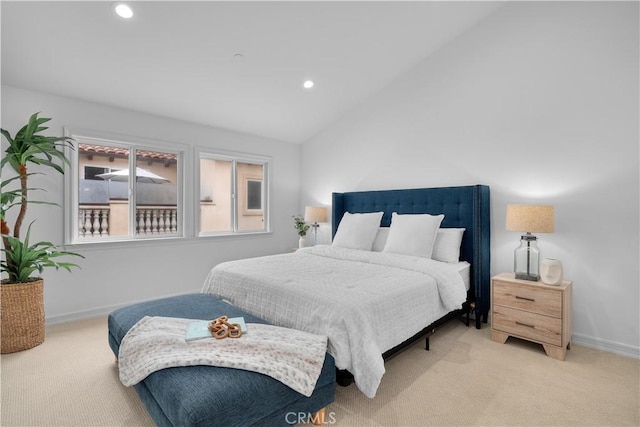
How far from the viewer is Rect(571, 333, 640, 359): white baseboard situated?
2516mm

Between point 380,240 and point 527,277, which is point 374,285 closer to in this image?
point 527,277

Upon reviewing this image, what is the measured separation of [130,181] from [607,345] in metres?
5.00

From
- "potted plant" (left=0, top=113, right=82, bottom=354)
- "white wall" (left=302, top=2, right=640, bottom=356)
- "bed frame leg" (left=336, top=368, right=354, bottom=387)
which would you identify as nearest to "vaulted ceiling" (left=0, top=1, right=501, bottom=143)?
"white wall" (left=302, top=2, right=640, bottom=356)

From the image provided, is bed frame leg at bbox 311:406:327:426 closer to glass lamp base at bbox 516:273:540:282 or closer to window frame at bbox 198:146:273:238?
glass lamp base at bbox 516:273:540:282

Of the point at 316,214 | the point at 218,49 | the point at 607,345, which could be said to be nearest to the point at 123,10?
the point at 218,49

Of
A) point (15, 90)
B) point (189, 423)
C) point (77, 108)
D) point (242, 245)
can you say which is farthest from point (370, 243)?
point (15, 90)

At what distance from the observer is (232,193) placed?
466 centimetres

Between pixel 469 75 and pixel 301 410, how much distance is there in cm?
354

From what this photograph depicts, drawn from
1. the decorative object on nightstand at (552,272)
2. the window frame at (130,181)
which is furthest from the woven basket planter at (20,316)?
the decorative object on nightstand at (552,272)

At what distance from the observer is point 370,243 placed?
369cm

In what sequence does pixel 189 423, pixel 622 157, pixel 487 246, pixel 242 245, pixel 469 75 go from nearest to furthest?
1. pixel 189 423
2. pixel 622 157
3. pixel 487 246
4. pixel 469 75
5. pixel 242 245

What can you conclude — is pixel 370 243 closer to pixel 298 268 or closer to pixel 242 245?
pixel 298 268

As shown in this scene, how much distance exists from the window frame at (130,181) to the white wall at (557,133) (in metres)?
2.93

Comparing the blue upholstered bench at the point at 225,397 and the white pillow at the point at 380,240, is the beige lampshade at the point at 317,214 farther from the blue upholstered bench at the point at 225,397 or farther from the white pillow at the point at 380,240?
the blue upholstered bench at the point at 225,397
